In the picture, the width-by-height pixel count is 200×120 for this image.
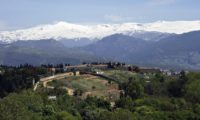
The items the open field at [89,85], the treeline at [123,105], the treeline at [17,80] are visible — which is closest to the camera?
the treeline at [123,105]

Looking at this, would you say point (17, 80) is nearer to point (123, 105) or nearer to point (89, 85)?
point (89, 85)

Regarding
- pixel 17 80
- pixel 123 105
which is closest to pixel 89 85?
pixel 17 80

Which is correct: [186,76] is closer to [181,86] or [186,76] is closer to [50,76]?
[181,86]

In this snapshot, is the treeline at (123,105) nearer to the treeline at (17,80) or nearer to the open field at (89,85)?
the open field at (89,85)

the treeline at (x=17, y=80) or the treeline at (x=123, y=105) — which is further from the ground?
the treeline at (x=17, y=80)

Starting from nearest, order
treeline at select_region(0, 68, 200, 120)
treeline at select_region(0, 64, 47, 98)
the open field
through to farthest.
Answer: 1. treeline at select_region(0, 68, 200, 120)
2. the open field
3. treeline at select_region(0, 64, 47, 98)

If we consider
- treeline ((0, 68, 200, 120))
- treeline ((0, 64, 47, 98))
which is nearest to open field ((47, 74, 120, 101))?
treeline ((0, 68, 200, 120))

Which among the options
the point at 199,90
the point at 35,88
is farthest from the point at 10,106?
the point at 35,88

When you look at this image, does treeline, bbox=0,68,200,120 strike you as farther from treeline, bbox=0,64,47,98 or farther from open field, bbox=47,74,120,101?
treeline, bbox=0,64,47,98

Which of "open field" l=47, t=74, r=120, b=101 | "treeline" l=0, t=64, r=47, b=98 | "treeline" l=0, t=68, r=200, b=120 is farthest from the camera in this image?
"treeline" l=0, t=64, r=47, b=98

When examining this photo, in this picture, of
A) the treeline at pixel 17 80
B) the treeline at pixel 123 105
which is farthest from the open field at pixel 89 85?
the treeline at pixel 17 80

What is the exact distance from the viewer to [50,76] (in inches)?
6191

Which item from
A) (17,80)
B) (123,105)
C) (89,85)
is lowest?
(123,105)

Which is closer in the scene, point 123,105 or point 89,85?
point 123,105
